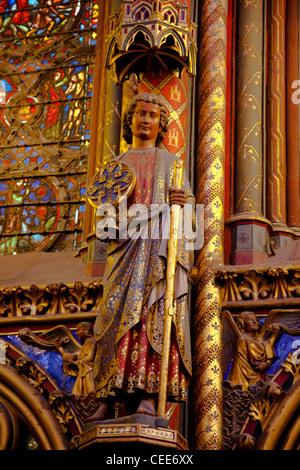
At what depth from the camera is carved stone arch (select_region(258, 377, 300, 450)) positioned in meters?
6.28

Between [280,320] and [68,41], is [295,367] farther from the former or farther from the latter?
[68,41]

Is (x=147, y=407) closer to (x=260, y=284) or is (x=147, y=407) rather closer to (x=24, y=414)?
(x=24, y=414)

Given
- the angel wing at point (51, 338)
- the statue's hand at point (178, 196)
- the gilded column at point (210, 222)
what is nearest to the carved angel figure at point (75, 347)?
the angel wing at point (51, 338)

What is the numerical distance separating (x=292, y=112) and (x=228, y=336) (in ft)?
6.48

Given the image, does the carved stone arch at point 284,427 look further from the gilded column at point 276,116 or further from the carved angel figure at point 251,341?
the gilded column at point 276,116

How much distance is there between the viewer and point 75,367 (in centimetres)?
686

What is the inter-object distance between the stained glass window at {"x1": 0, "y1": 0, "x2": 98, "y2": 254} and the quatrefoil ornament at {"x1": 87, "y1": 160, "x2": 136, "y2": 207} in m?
1.74

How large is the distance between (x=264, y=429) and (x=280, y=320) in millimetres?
725

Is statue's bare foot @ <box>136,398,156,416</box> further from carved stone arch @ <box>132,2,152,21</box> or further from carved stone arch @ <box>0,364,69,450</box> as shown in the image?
carved stone arch @ <box>132,2,152,21</box>

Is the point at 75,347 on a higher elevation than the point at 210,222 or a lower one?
lower

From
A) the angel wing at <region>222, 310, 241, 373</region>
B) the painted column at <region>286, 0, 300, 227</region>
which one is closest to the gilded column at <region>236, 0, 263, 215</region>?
the painted column at <region>286, 0, 300, 227</region>

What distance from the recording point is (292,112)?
26.0 ft

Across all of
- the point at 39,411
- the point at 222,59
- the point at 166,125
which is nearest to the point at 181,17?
the point at 222,59

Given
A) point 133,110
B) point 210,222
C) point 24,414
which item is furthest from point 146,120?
point 24,414
